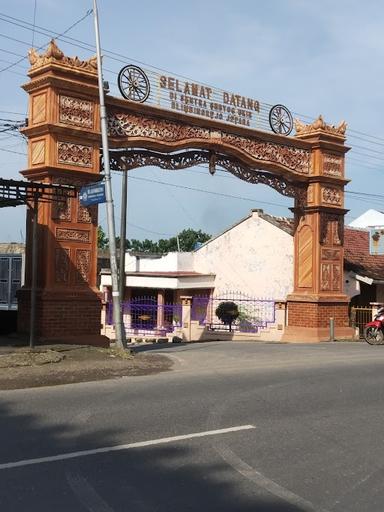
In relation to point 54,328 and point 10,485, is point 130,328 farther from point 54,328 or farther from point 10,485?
point 10,485

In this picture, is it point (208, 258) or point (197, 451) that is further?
point (208, 258)

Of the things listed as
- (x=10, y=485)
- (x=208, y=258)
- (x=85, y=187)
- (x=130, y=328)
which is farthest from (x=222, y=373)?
(x=208, y=258)

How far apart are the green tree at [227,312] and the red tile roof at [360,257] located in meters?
5.53

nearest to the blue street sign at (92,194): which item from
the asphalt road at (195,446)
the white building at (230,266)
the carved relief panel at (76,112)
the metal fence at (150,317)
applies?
the carved relief panel at (76,112)

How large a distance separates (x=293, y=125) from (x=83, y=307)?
1017 cm

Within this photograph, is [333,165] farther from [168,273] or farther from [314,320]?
[168,273]

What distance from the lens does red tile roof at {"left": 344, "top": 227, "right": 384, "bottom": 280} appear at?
25875 millimetres

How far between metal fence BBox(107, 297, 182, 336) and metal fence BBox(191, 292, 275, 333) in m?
1.04

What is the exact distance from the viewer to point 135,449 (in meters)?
6.14

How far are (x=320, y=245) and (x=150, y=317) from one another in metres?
12.3

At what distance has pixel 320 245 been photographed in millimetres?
21266

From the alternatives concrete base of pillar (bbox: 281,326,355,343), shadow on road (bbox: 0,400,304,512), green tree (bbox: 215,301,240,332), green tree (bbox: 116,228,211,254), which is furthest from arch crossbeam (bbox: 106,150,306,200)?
green tree (bbox: 116,228,211,254)

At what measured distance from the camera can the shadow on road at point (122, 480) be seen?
15.2 ft

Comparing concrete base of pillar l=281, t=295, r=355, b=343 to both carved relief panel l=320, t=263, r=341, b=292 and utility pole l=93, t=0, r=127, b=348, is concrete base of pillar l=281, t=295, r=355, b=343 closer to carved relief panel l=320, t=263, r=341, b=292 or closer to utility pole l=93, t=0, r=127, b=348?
carved relief panel l=320, t=263, r=341, b=292
